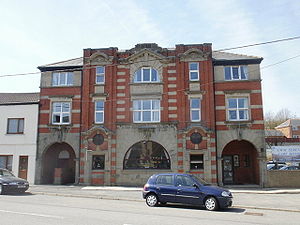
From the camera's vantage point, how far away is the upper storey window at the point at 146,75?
2319cm

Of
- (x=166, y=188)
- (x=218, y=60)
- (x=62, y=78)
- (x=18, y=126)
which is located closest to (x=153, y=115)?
(x=218, y=60)

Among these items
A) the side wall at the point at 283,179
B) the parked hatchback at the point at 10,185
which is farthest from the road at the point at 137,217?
the side wall at the point at 283,179

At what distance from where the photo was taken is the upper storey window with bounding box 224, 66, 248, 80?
74.5 ft

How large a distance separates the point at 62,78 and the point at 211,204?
1732 centimetres

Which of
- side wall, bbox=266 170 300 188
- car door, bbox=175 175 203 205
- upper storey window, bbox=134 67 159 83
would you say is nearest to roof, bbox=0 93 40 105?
upper storey window, bbox=134 67 159 83

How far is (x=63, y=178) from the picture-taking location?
2364cm

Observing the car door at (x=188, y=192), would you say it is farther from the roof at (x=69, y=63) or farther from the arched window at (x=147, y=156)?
the roof at (x=69, y=63)

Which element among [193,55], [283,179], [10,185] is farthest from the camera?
[193,55]

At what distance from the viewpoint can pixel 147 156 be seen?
22.4 m

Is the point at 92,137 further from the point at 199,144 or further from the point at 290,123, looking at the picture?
the point at 290,123

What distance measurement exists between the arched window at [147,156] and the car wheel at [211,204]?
10.2 metres

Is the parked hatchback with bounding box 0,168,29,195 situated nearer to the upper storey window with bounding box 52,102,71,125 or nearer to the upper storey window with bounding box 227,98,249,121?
the upper storey window with bounding box 52,102,71,125

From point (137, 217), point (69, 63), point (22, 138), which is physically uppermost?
point (69, 63)

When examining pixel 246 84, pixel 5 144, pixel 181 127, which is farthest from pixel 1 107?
pixel 246 84
